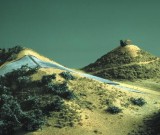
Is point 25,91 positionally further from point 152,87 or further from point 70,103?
point 152,87

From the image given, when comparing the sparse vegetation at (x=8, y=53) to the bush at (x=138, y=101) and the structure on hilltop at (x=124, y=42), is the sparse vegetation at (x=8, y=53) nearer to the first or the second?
the structure on hilltop at (x=124, y=42)

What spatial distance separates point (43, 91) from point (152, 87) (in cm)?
3254

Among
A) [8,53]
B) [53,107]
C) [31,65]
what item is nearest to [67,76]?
[53,107]

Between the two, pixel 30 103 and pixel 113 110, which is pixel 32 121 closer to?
pixel 30 103

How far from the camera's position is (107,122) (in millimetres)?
47656

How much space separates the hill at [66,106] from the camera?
148ft

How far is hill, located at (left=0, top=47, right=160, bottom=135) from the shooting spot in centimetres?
4505

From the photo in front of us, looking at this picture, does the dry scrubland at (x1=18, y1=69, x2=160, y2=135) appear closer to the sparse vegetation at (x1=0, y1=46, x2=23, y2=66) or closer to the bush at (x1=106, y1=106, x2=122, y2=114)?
the bush at (x1=106, y1=106, x2=122, y2=114)

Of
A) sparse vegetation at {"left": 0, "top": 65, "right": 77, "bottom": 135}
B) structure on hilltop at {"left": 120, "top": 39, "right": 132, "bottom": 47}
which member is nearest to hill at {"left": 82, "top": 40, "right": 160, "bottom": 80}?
structure on hilltop at {"left": 120, "top": 39, "right": 132, "bottom": 47}

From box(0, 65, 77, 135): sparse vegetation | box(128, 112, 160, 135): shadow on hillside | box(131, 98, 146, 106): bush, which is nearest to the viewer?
box(0, 65, 77, 135): sparse vegetation

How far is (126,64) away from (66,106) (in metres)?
48.0

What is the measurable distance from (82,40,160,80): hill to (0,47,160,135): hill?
90.0 feet

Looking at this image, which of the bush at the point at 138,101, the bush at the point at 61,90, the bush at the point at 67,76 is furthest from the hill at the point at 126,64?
the bush at the point at 61,90

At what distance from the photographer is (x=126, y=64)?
9462 centimetres
